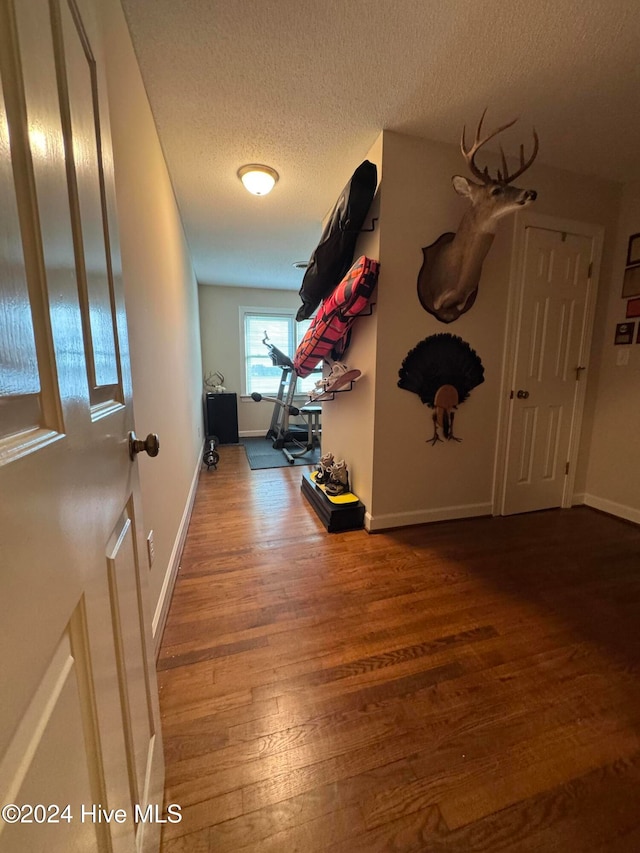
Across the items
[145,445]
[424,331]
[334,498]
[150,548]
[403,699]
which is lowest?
[403,699]

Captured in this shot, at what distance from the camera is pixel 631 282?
2.43m

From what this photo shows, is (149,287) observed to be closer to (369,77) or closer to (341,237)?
(341,237)

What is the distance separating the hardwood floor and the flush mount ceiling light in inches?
98.6

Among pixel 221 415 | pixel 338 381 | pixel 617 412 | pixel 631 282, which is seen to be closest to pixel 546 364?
pixel 617 412

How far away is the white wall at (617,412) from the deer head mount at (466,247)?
112 cm

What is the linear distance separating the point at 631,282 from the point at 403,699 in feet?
10.3

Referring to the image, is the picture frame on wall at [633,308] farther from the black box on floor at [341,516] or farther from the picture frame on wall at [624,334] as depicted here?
the black box on floor at [341,516]

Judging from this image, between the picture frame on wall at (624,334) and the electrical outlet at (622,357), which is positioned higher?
the picture frame on wall at (624,334)

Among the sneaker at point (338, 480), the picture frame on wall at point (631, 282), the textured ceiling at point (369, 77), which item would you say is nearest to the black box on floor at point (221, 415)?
the sneaker at point (338, 480)

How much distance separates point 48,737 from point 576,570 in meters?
2.40

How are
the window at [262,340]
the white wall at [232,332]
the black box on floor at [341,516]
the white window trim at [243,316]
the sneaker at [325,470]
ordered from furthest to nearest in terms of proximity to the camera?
the window at [262,340], the white window trim at [243,316], the white wall at [232,332], the sneaker at [325,470], the black box on floor at [341,516]

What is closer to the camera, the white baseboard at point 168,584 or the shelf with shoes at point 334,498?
the white baseboard at point 168,584

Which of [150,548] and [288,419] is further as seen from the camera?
[288,419]

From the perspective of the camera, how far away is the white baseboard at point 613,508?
2477 millimetres
